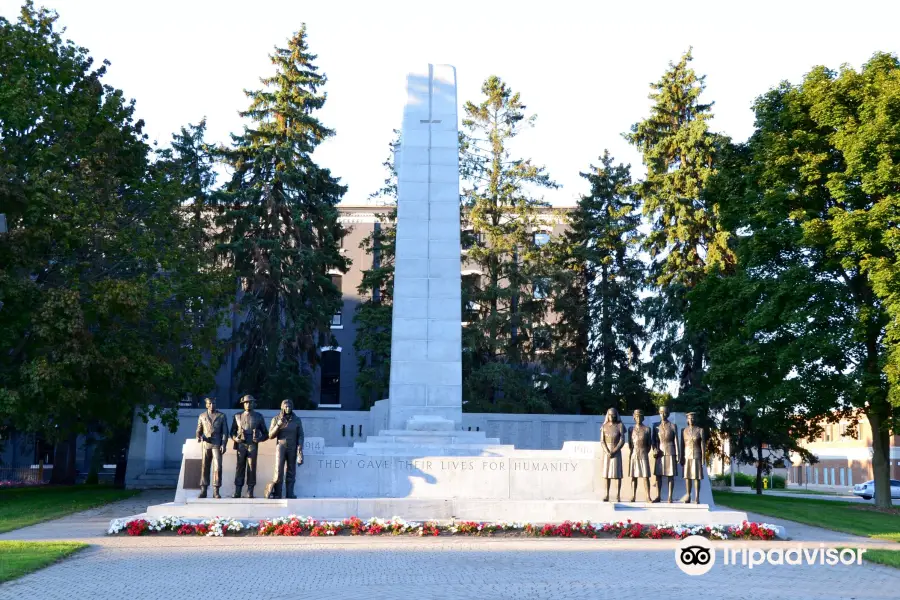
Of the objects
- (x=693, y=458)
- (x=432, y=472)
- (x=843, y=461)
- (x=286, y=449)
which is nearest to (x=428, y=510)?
(x=432, y=472)

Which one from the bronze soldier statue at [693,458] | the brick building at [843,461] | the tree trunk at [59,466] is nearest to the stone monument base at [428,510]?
the bronze soldier statue at [693,458]

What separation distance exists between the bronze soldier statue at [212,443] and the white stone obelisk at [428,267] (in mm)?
4973

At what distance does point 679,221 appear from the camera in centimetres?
3450

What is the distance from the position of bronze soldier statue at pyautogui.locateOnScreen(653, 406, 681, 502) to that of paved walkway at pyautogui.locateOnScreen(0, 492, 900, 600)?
281 cm

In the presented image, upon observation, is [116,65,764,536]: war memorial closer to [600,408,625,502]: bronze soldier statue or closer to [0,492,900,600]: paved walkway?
[600,408,625,502]: bronze soldier statue

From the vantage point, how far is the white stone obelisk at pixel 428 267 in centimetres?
2147

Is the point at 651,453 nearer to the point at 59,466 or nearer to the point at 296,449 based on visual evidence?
the point at 296,449

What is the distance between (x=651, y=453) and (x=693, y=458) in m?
0.81

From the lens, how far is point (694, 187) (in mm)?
34688

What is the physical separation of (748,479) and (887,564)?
41.1m

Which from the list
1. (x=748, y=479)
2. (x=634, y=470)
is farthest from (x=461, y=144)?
(x=748, y=479)

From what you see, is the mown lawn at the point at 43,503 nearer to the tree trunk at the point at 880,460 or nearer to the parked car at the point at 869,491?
the tree trunk at the point at 880,460

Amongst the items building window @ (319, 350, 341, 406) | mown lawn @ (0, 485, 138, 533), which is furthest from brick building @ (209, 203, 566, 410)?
mown lawn @ (0, 485, 138, 533)

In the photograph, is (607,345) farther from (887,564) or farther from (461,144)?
(887,564)
